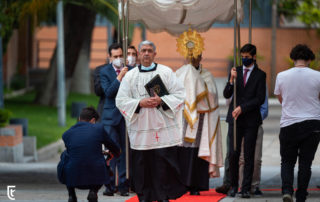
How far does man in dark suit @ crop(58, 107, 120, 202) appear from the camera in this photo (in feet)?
29.0

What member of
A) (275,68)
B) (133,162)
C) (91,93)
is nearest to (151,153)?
(133,162)

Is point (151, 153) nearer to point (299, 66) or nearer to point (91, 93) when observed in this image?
point (299, 66)

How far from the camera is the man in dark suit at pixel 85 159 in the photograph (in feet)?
29.0

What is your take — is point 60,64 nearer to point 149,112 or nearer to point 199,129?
point 199,129

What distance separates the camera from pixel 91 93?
1441 inches

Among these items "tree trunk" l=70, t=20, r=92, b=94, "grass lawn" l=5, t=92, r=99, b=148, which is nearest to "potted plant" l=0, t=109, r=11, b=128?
"grass lawn" l=5, t=92, r=99, b=148

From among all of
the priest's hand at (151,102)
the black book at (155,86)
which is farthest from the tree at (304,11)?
the priest's hand at (151,102)

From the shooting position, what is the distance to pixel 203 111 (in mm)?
10883

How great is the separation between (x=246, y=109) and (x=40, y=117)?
1412 centimetres

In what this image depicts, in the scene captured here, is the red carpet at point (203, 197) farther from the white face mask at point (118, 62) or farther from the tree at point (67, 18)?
the tree at point (67, 18)

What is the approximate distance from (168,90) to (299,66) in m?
1.51

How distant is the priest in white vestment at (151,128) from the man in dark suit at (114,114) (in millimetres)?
1034

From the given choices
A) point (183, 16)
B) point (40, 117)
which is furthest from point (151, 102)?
point (40, 117)

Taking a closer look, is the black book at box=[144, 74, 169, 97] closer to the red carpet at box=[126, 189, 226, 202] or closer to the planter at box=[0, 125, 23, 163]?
the red carpet at box=[126, 189, 226, 202]
